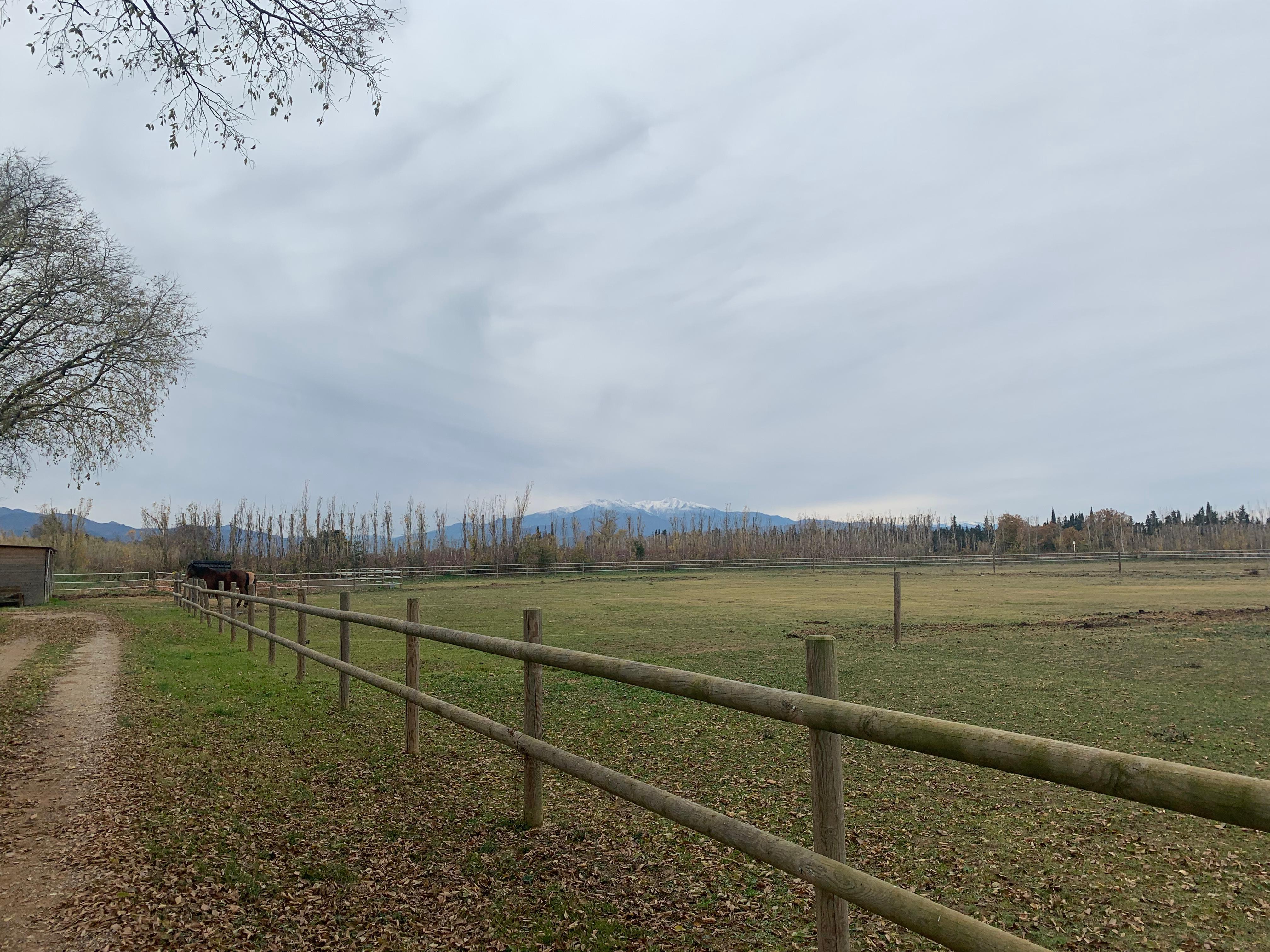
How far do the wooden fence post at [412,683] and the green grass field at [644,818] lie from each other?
0.43 feet

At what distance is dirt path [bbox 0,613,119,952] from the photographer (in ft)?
11.2

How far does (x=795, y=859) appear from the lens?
106 inches

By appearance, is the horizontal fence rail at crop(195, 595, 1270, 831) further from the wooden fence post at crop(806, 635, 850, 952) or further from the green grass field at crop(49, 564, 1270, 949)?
the green grass field at crop(49, 564, 1270, 949)

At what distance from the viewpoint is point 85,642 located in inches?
589

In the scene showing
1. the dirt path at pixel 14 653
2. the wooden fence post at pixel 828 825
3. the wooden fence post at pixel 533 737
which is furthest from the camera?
the dirt path at pixel 14 653

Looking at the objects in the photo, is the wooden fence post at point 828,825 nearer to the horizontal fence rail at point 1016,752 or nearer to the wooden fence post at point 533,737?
the horizontal fence rail at point 1016,752

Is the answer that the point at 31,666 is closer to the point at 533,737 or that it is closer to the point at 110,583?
the point at 533,737

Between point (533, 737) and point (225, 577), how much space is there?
25394 millimetres

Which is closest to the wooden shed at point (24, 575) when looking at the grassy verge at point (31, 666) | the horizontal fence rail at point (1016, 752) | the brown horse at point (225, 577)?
→ the brown horse at point (225, 577)

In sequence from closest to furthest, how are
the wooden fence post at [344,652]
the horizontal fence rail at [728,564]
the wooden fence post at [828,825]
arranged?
the wooden fence post at [828,825] → the wooden fence post at [344,652] → the horizontal fence rail at [728,564]

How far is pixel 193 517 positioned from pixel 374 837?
203 ft

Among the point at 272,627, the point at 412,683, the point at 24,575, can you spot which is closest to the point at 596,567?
the point at 24,575

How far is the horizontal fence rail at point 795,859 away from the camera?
6.88 feet

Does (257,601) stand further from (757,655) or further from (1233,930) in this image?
(1233,930)
